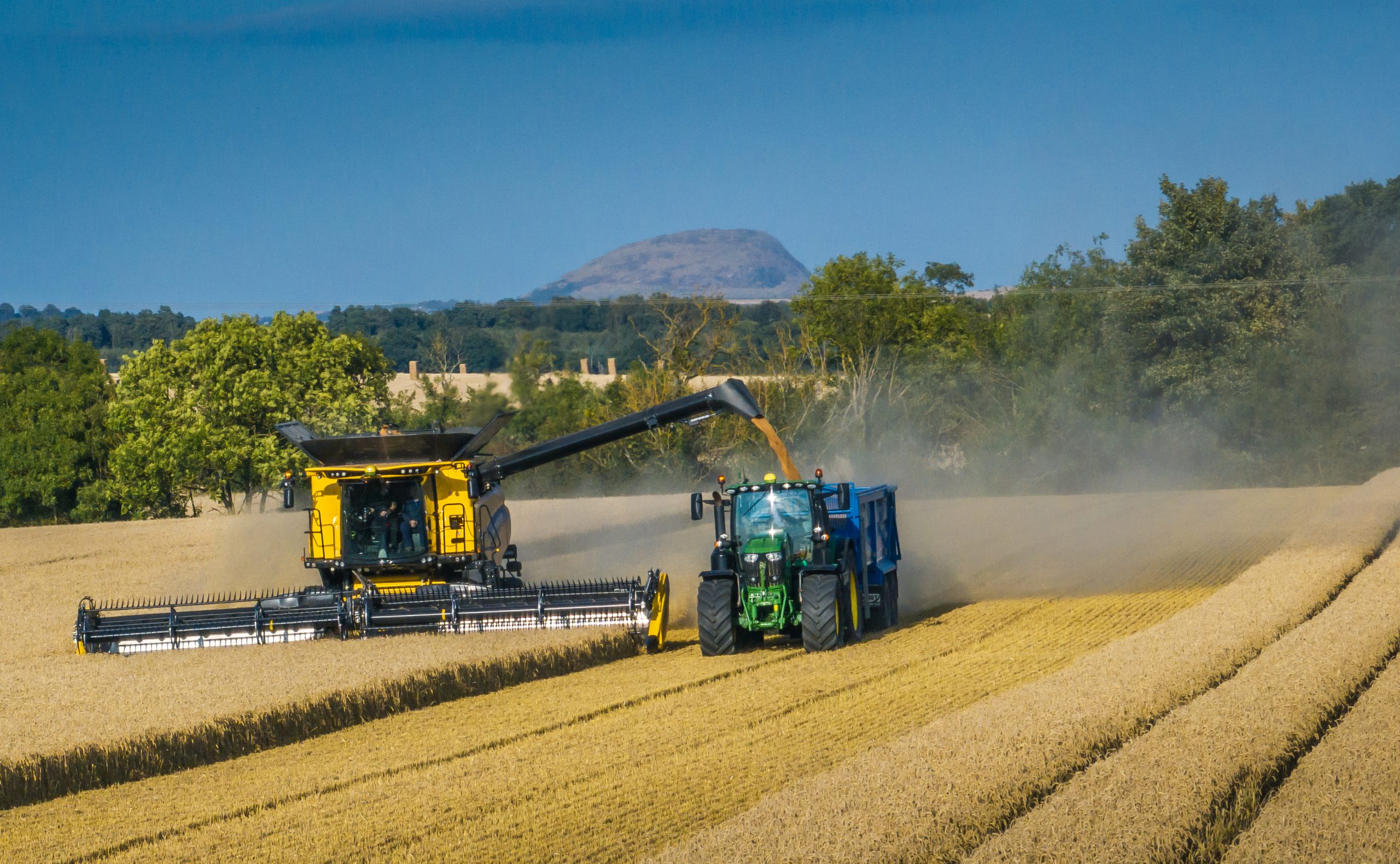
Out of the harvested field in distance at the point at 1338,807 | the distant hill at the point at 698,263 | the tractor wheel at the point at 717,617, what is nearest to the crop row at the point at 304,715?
the tractor wheel at the point at 717,617

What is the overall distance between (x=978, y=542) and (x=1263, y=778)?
2061 cm

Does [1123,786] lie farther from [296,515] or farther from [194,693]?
[296,515]

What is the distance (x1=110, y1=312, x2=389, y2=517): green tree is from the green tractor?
3355 centimetres

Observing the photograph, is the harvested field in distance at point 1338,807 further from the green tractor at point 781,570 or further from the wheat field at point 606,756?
the green tractor at point 781,570

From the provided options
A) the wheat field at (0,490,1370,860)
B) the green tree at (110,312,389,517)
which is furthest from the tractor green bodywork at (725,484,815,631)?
the green tree at (110,312,389,517)

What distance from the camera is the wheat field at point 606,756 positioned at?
834cm

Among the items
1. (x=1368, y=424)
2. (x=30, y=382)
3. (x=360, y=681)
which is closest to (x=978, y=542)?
(x=360, y=681)

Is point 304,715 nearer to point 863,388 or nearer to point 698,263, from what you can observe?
point 863,388

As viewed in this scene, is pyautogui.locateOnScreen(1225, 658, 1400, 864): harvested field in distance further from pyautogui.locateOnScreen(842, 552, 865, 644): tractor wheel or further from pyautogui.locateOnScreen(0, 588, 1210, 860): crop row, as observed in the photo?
pyautogui.locateOnScreen(842, 552, 865, 644): tractor wheel

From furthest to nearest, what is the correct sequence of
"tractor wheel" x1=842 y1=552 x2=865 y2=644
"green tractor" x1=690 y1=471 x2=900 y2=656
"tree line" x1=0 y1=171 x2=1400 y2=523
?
"tree line" x1=0 y1=171 x2=1400 y2=523 < "tractor wheel" x1=842 y1=552 x2=865 y2=644 < "green tractor" x1=690 y1=471 x2=900 y2=656

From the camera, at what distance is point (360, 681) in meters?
12.4

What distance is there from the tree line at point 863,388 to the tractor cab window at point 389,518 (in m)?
24.1

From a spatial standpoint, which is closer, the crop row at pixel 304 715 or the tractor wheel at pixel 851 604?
the crop row at pixel 304 715

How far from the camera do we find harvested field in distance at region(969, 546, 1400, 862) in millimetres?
7207
